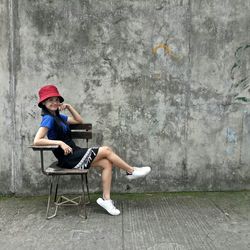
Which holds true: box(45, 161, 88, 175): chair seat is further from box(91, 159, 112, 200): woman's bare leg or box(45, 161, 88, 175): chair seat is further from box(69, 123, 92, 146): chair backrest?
box(69, 123, 92, 146): chair backrest

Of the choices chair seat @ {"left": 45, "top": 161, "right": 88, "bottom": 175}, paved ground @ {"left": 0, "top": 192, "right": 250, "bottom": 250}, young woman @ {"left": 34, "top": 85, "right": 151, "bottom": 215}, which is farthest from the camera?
young woman @ {"left": 34, "top": 85, "right": 151, "bottom": 215}

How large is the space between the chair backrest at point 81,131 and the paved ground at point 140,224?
900 millimetres

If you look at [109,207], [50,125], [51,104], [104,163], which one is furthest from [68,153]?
[109,207]

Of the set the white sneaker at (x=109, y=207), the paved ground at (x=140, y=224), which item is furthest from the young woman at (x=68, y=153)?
the paved ground at (x=140, y=224)

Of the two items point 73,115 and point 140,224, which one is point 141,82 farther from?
point 140,224

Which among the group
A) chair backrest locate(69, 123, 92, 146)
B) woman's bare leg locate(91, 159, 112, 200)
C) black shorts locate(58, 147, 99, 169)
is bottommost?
woman's bare leg locate(91, 159, 112, 200)

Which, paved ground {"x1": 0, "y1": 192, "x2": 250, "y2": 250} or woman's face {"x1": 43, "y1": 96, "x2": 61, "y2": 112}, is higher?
woman's face {"x1": 43, "y1": 96, "x2": 61, "y2": 112}

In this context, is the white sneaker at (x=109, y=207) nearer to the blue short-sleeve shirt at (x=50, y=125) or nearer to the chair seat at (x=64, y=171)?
the chair seat at (x=64, y=171)

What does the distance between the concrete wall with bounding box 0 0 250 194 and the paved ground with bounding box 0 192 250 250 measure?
0.34 meters

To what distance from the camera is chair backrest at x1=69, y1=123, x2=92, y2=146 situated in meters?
4.86

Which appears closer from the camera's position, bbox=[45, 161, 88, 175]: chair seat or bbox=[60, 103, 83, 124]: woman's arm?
bbox=[45, 161, 88, 175]: chair seat

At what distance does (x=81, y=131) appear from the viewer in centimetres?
488

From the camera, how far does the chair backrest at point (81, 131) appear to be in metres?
4.86

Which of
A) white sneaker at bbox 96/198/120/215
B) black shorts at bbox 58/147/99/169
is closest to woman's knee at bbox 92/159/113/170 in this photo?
black shorts at bbox 58/147/99/169
